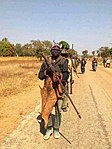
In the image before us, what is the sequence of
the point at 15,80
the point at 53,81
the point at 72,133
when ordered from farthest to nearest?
the point at 15,80 → the point at 72,133 → the point at 53,81

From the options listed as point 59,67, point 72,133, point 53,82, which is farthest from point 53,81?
point 72,133

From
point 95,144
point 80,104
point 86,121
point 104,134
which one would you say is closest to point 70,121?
point 86,121

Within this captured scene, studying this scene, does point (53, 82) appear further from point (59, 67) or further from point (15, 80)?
point (15, 80)

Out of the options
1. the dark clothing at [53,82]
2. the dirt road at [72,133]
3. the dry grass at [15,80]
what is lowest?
the dry grass at [15,80]

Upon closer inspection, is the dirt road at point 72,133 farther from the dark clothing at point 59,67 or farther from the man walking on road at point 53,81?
the dark clothing at point 59,67

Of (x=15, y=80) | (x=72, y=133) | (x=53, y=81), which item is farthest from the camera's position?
(x=15, y=80)

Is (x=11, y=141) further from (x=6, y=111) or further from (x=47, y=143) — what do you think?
(x=6, y=111)

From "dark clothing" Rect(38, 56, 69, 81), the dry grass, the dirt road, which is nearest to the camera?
the dirt road

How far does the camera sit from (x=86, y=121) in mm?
8117

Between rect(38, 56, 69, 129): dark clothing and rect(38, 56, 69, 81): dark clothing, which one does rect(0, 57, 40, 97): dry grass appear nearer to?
rect(38, 56, 69, 129): dark clothing

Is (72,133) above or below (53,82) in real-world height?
below

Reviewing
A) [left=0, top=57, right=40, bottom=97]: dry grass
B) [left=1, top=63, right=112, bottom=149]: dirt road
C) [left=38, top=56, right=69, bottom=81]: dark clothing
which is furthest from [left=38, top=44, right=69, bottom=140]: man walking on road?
[left=0, top=57, right=40, bottom=97]: dry grass

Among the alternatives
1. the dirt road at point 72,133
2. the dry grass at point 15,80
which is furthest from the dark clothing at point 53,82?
the dry grass at point 15,80

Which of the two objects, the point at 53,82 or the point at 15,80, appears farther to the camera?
the point at 15,80
